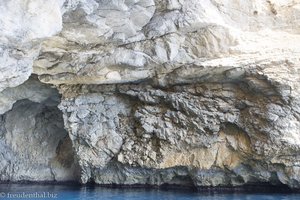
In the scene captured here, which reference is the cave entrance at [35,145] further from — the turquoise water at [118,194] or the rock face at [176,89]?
the turquoise water at [118,194]

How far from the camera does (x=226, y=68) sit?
33.0ft

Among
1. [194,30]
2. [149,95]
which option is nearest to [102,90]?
[149,95]

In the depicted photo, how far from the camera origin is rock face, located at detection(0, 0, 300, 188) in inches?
356

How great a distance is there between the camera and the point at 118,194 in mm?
11625

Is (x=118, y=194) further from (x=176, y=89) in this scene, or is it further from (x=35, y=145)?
(x=35, y=145)

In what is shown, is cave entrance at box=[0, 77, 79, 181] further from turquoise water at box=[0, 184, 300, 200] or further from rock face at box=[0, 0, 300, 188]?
turquoise water at box=[0, 184, 300, 200]

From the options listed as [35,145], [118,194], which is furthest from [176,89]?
[35,145]

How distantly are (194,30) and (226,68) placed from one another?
1284 mm

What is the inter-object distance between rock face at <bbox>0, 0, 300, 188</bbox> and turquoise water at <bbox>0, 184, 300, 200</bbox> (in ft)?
1.48

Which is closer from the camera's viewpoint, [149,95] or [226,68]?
[226,68]

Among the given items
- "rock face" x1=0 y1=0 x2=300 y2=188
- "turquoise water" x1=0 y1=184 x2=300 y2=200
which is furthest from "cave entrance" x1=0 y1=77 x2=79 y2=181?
"turquoise water" x1=0 y1=184 x2=300 y2=200

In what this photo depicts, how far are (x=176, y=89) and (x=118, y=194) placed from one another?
3.40 m

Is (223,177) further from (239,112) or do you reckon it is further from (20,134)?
(20,134)

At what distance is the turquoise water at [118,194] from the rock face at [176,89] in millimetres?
452
